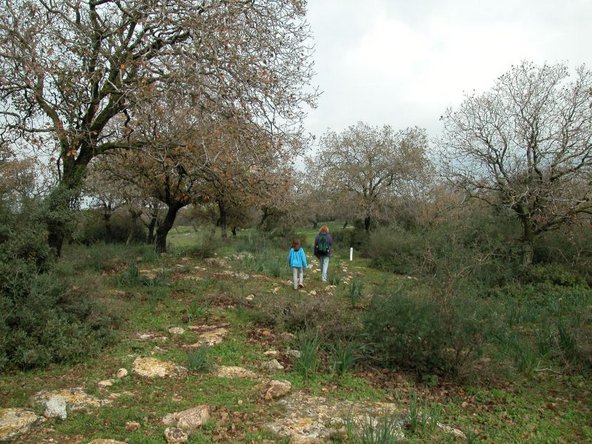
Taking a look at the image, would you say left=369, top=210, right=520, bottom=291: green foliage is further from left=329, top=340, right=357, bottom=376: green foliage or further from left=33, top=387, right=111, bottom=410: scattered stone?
left=33, top=387, right=111, bottom=410: scattered stone

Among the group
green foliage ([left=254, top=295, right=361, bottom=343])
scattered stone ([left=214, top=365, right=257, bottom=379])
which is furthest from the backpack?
scattered stone ([left=214, top=365, right=257, bottom=379])

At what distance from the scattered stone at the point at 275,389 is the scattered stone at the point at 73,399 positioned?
5.65 feet

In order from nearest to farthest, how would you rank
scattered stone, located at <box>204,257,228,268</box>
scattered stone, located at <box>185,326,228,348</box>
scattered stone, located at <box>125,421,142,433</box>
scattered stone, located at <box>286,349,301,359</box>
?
scattered stone, located at <box>125,421,142,433</box>, scattered stone, located at <box>286,349,301,359</box>, scattered stone, located at <box>185,326,228,348</box>, scattered stone, located at <box>204,257,228,268</box>

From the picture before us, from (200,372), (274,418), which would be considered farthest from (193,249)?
(274,418)

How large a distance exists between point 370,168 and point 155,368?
25.4 m

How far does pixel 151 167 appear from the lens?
1307 cm

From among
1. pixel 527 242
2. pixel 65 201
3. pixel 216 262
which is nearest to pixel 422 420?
pixel 65 201

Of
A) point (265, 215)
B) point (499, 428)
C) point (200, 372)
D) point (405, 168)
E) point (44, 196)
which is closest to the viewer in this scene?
point (499, 428)

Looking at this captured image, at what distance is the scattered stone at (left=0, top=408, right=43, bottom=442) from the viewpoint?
4055 millimetres

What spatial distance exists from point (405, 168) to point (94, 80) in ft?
77.3

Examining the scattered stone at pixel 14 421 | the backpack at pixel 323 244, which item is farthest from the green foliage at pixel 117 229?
the scattered stone at pixel 14 421

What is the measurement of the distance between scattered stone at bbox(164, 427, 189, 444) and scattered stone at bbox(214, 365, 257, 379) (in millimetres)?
1618

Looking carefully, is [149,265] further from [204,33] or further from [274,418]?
[274,418]

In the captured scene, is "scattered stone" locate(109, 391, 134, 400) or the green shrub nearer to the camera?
"scattered stone" locate(109, 391, 134, 400)
